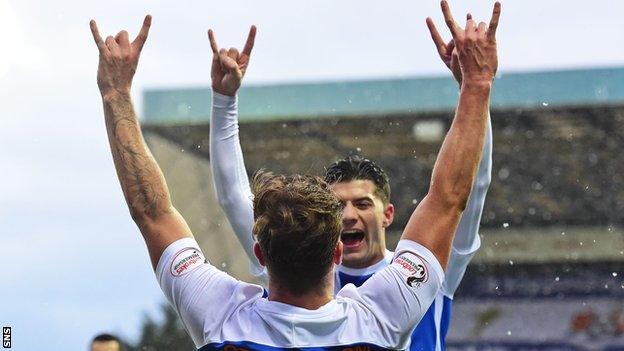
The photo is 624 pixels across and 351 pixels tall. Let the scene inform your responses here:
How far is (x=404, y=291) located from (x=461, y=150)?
391mm

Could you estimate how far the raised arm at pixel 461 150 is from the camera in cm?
287

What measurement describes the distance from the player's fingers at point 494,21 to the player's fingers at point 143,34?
3.10ft

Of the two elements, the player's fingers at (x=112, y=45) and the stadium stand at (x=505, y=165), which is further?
the stadium stand at (x=505, y=165)

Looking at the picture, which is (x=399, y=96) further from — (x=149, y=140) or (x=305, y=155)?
(x=149, y=140)

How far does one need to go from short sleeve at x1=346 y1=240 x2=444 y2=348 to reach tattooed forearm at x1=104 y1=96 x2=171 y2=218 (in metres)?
0.59

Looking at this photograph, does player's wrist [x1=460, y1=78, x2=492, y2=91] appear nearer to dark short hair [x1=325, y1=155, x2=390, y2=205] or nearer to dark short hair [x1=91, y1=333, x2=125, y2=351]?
dark short hair [x1=325, y1=155, x2=390, y2=205]

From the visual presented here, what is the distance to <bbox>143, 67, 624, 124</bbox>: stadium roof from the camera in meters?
20.0

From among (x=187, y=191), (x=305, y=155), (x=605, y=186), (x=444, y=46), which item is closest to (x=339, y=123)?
(x=305, y=155)

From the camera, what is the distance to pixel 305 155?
67.6ft

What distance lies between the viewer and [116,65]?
3146mm

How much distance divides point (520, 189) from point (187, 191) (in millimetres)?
6031

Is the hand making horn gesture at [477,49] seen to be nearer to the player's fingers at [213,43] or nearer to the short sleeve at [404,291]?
the short sleeve at [404,291]

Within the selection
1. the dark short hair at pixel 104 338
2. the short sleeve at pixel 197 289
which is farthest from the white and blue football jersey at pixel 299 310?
the dark short hair at pixel 104 338

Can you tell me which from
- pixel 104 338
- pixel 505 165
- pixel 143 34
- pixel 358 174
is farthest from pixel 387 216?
pixel 505 165
